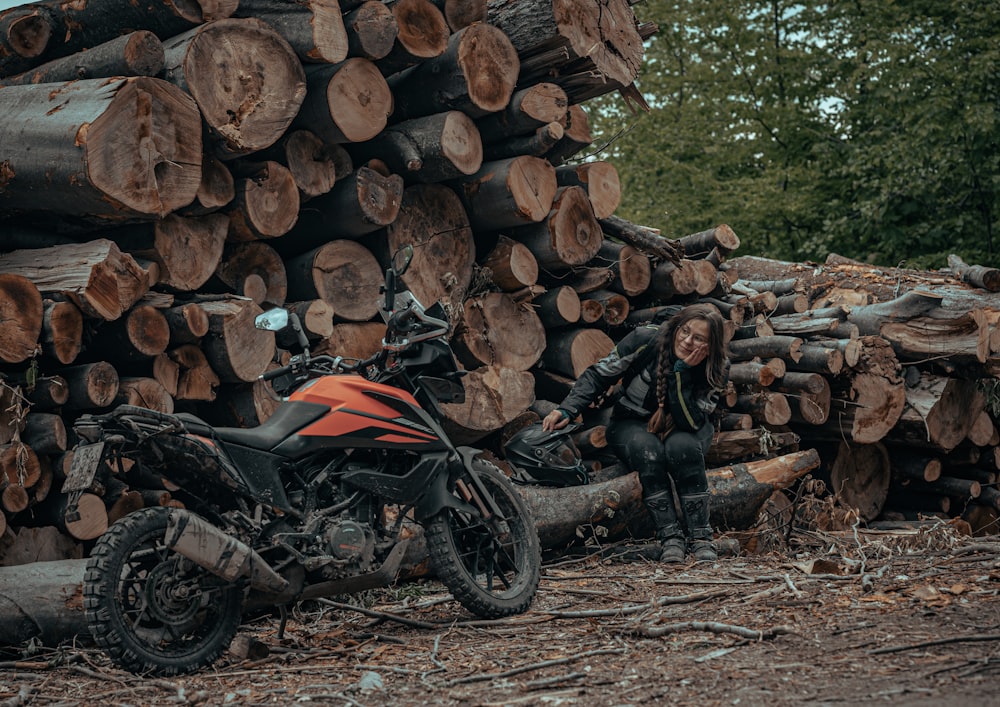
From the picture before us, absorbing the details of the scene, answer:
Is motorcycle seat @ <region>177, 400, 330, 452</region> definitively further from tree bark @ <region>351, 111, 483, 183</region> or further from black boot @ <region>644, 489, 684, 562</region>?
black boot @ <region>644, 489, 684, 562</region>

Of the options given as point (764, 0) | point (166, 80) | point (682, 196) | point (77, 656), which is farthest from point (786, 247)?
point (77, 656)

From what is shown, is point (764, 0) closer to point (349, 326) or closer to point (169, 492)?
point (349, 326)

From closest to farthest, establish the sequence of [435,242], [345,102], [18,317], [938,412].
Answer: [18,317]
[345,102]
[435,242]
[938,412]

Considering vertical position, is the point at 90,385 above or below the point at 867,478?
above

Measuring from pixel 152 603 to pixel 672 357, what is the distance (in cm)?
336

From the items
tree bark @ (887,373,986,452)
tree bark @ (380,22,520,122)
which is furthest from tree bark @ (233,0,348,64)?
tree bark @ (887,373,986,452)

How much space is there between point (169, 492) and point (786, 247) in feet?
48.4

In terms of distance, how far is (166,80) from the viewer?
16.1ft

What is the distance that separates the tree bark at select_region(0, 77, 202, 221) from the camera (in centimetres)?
441

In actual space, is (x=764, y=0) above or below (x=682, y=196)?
above

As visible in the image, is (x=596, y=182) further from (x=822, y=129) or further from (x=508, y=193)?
(x=822, y=129)

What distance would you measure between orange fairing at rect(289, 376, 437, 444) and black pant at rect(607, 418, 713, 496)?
80.7 inches

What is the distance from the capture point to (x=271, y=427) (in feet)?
13.4

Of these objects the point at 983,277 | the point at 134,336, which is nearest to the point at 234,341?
the point at 134,336
